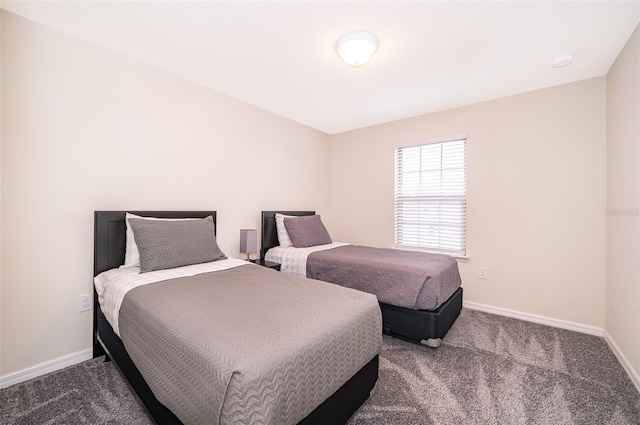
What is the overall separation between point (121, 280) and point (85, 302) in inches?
23.2

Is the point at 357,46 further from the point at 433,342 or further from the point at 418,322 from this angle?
the point at 433,342

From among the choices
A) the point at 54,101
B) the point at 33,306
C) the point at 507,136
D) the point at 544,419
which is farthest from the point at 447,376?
the point at 54,101

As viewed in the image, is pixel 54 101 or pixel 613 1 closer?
pixel 613 1

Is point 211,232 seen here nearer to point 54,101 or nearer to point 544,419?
point 54,101

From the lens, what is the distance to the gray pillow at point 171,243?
6.47 feet

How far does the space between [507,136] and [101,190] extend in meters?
3.93

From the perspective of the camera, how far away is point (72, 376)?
1.83 m

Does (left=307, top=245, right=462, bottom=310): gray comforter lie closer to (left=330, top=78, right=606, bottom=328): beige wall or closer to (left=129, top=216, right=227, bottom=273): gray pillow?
(left=330, top=78, right=606, bottom=328): beige wall

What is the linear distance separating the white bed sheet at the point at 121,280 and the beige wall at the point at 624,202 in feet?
9.69

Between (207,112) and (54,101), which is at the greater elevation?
(207,112)

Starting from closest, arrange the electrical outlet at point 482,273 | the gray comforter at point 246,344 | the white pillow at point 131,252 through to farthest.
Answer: the gray comforter at point 246,344
the white pillow at point 131,252
the electrical outlet at point 482,273

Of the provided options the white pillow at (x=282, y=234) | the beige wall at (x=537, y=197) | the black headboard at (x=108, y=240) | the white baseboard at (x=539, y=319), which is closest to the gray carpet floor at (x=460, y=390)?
the white baseboard at (x=539, y=319)

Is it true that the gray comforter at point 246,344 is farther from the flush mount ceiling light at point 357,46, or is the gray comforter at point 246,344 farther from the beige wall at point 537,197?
the beige wall at point 537,197

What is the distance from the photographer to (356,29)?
186 cm
